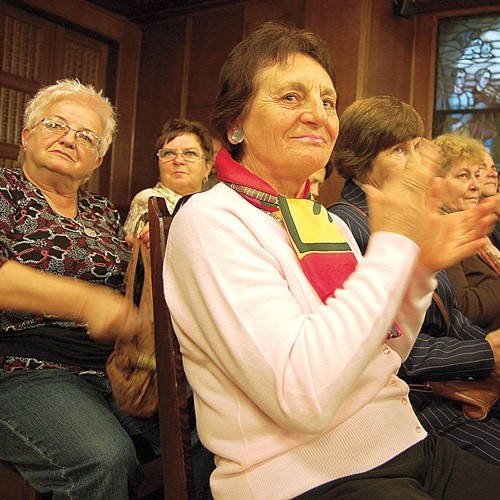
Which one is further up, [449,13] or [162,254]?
[449,13]

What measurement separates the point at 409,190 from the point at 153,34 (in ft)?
12.3

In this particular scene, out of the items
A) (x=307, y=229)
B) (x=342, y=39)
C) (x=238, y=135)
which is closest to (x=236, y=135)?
(x=238, y=135)

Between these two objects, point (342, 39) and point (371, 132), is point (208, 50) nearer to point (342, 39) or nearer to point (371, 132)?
point (342, 39)

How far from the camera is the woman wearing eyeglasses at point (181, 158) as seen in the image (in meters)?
2.83

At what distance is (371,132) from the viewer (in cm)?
172

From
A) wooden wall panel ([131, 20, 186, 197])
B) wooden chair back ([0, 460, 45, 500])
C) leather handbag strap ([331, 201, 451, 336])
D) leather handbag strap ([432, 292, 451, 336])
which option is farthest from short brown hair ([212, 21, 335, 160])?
wooden wall panel ([131, 20, 186, 197])

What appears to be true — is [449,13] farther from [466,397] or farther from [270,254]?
[270,254]

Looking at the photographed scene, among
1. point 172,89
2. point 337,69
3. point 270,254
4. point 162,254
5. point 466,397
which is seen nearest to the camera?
point 270,254

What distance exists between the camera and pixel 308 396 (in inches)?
34.1

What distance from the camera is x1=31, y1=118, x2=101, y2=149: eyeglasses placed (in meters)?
1.84

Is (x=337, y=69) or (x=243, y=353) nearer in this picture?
(x=243, y=353)

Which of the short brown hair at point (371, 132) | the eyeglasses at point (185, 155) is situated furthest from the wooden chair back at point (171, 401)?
the eyeglasses at point (185, 155)

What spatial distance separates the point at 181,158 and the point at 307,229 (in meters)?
1.85

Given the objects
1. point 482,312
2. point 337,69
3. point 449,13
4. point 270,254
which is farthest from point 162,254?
point 449,13
